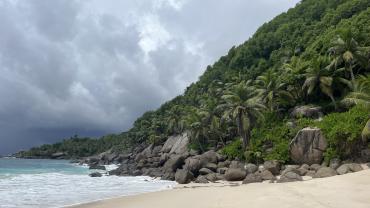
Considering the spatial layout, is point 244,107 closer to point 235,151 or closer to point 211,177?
point 235,151

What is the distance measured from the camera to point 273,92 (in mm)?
49781

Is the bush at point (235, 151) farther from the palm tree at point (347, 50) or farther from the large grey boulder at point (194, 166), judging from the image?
the palm tree at point (347, 50)

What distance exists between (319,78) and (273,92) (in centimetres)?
642

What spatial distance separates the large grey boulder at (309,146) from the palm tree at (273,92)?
474 inches

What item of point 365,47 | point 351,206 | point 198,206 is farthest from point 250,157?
point 351,206

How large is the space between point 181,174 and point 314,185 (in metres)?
19.9

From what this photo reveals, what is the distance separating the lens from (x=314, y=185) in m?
20.7

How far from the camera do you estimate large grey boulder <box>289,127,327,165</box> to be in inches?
1407

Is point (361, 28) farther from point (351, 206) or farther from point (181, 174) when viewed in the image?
point (351, 206)

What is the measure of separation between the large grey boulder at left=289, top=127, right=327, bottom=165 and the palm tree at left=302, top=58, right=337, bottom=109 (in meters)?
9.07

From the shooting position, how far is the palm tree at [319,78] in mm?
44344

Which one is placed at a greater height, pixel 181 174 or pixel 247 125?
pixel 247 125

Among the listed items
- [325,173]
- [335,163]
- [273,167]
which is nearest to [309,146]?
[335,163]

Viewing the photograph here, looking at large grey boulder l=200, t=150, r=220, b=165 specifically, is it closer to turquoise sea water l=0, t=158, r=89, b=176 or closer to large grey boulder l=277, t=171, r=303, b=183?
large grey boulder l=277, t=171, r=303, b=183
